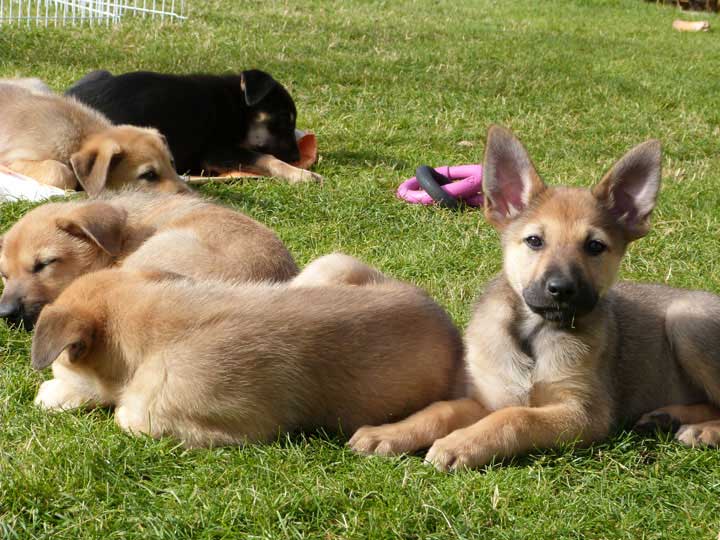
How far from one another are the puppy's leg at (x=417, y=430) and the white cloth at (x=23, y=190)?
3.60 metres

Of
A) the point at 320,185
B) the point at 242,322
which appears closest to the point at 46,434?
the point at 242,322

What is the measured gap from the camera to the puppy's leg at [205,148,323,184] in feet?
24.7

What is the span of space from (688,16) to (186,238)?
Result: 16724mm

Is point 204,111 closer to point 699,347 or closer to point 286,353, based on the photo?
point 286,353

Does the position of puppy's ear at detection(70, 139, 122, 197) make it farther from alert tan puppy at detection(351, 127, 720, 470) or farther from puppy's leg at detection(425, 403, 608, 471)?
puppy's leg at detection(425, 403, 608, 471)

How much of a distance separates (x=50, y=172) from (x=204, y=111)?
181 centimetres

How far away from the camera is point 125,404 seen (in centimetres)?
366

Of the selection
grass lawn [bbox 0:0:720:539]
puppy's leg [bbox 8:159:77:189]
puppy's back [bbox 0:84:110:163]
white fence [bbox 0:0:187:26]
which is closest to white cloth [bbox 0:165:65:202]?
puppy's leg [bbox 8:159:77:189]

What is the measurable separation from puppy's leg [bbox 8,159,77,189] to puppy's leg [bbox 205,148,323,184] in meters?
1.36

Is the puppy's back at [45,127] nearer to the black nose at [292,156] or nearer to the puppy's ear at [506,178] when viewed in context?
A: the black nose at [292,156]

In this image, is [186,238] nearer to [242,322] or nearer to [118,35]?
[242,322]

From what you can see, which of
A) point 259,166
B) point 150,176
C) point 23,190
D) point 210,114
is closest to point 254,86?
point 210,114

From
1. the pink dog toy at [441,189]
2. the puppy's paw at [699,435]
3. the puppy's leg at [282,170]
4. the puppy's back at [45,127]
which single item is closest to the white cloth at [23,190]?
the puppy's back at [45,127]

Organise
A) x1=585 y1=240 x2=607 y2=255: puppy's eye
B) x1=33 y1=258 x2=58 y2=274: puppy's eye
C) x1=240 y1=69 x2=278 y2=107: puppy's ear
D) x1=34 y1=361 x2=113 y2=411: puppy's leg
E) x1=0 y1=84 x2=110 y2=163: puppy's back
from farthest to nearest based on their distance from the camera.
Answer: x1=240 y1=69 x2=278 y2=107: puppy's ear
x1=0 y1=84 x2=110 y2=163: puppy's back
x1=33 y1=258 x2=58 y2=274: puppy's eye
x1=585 y1=240 x2=607 y2=255: puppy's eye
x1=34 y1=361 x2=113 y2=411: puppy's leg
